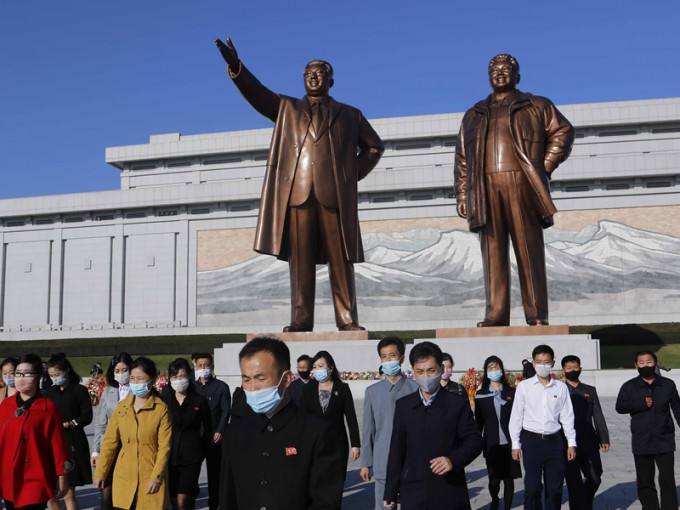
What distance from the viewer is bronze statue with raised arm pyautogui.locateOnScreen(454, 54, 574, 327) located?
35.2 ft

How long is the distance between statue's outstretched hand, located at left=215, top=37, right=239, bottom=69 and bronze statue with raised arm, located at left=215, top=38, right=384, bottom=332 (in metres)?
Result: 0.68

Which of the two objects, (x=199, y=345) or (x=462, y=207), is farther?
(x=199, y=345)

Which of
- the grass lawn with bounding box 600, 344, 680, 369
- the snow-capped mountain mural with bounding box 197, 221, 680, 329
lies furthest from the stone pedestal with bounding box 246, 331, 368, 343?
the snow-capped mountain mural with bounding box 197, 221, 680, 329

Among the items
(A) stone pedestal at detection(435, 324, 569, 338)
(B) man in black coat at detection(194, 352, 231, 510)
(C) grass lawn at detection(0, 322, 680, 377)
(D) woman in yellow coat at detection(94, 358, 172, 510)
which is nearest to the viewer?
(D) woman in yellow coat at detection(94, 358, 172, 510)

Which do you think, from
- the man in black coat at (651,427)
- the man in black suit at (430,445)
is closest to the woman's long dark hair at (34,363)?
the man in black suit at (430,445)

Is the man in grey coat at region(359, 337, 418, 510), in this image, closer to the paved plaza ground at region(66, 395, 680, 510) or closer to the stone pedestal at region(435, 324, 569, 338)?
the paved plaza ground at region(66, 395, 680, 510)

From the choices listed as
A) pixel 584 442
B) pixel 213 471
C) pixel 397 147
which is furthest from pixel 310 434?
pixel 397 147

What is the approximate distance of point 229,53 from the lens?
9.89 meters

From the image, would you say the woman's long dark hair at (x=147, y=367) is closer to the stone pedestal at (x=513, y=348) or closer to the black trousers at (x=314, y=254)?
the black trousers at (x=314, y=254)

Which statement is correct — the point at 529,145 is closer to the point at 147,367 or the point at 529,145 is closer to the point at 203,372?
the point at 203,372

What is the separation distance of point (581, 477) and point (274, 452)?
10.8 ft

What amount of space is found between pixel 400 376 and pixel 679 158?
82.7 ft

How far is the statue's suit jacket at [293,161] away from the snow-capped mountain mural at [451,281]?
16.4 metres

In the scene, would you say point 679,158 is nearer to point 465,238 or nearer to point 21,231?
→ point 465,238
